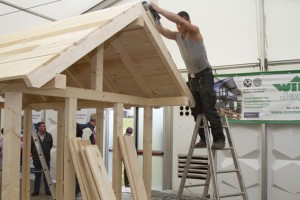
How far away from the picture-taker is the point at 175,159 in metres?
8.14

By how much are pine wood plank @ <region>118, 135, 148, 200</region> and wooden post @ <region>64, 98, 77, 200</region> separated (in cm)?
56

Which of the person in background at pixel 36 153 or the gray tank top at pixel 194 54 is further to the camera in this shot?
the person in background at pixel 36 153

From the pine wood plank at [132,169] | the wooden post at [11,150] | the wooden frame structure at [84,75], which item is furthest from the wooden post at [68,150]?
the pine wood plank at [132,169]

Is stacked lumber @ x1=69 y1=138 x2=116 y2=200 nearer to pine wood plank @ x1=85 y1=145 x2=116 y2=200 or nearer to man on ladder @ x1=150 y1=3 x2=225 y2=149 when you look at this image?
pine wood plank @ x1=85 y1=145 x2=116 y2=200

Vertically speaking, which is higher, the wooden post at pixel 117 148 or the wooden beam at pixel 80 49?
the wooden beam at pixel 80 49

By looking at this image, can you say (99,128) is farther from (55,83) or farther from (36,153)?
(36,153)

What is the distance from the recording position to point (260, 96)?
276 inches

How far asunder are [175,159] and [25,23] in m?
4.49

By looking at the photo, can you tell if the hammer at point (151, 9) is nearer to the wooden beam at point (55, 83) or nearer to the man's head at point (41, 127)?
the wooden beam at point (55, 83)

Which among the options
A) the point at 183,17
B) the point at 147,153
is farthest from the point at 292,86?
the point at 147,153

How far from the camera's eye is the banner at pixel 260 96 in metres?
6.68

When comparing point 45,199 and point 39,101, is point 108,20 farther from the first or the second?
point 45,199

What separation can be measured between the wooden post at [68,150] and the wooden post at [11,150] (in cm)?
46

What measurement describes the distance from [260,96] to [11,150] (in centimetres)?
558
